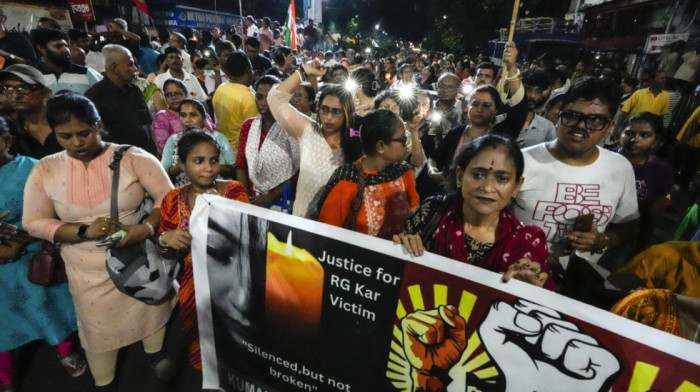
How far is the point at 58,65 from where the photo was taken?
3.92m

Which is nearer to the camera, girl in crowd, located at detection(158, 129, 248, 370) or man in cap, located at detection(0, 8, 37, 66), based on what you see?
girl in crowd, located at detection(158, 129, 248, 370)

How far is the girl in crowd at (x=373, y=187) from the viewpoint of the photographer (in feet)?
6.82

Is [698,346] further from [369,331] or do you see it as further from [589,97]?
[589,97]

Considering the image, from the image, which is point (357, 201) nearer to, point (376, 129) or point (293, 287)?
point (376, 129)

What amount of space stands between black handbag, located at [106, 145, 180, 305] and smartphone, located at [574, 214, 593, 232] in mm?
2336

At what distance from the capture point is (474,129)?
3189mm

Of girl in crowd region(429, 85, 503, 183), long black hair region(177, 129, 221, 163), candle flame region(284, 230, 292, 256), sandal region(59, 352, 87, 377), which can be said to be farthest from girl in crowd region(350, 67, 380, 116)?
sandal region(59, 352, 87, 377)

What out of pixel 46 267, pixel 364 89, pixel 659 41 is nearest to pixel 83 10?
pixel 364 89

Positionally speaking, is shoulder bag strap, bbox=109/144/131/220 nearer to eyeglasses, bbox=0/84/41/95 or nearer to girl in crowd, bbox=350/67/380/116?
eyeglasses, bbox=0/84/41/95

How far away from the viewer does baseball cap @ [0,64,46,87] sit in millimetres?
2516

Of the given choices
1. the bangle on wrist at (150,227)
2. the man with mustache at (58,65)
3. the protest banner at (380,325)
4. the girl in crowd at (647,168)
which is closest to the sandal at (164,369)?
the protest banner at (380,325)

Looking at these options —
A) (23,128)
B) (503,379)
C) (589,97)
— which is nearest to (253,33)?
(23,128)

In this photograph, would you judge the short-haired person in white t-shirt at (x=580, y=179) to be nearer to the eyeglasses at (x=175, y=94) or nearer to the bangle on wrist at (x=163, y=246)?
the bangle on wrist at (x=163, y=246)

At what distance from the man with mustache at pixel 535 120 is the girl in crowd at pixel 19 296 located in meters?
3.98
